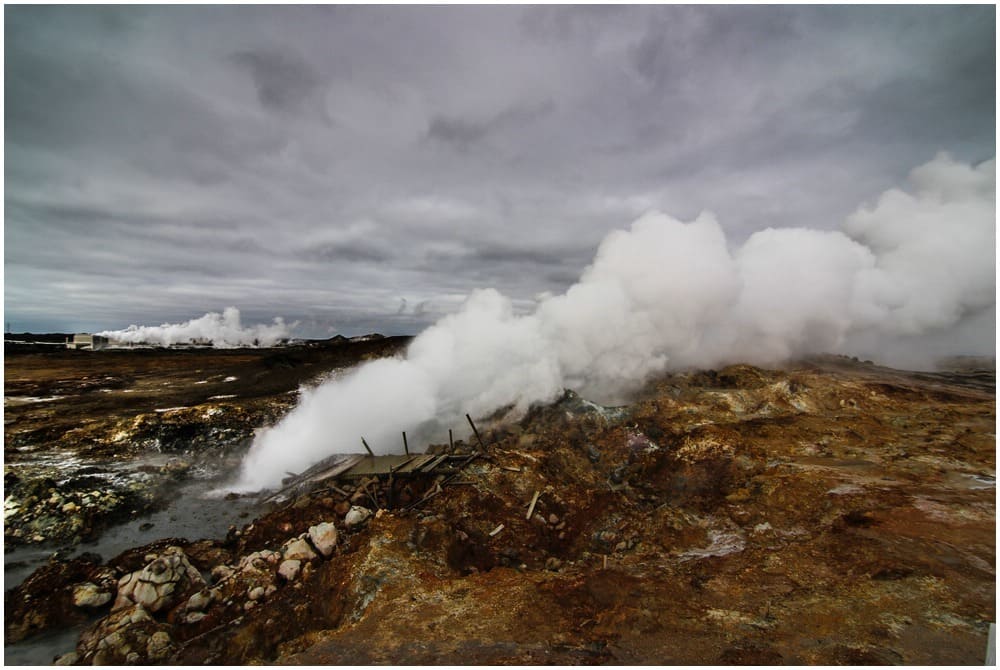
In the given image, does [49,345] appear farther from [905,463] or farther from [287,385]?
[905,463]

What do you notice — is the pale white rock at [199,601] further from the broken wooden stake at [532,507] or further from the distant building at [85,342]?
the distant building at [85,342]

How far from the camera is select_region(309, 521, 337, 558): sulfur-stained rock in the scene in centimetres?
927

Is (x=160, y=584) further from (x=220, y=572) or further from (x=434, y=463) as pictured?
(x=434, y=463)

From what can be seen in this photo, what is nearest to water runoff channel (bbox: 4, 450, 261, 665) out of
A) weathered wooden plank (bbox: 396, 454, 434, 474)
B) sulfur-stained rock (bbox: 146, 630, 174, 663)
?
sulfur-stained rock (bbox: 146, 630, 174, 663)

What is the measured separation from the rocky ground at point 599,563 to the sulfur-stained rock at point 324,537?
4 cm

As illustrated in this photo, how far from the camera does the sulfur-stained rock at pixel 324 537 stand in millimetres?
9266

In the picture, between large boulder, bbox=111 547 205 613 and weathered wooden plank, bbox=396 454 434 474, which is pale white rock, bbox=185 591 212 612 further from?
weathered wooden plank, bbox=396 454 434 474

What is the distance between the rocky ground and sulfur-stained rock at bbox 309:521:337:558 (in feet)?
0.14

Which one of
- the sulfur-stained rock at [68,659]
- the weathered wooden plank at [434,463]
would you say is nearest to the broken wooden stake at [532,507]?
the weathered wooden plank at [434,463]

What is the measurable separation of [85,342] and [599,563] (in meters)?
80.8

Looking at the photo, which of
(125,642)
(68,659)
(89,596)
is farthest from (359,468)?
(68,659)

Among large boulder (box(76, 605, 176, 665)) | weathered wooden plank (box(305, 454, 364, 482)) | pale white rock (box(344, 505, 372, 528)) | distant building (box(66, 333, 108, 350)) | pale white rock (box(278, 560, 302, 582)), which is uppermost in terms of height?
distant building (box(66, 333, 108, 350))

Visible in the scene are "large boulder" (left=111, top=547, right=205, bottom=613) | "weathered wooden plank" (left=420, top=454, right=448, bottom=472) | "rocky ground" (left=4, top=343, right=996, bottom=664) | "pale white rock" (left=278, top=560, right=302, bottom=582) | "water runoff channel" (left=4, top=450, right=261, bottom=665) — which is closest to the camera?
"rocky ground" (left=4, top=343, right=996, bottom=664)

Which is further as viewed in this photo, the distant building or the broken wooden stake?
the distant building
